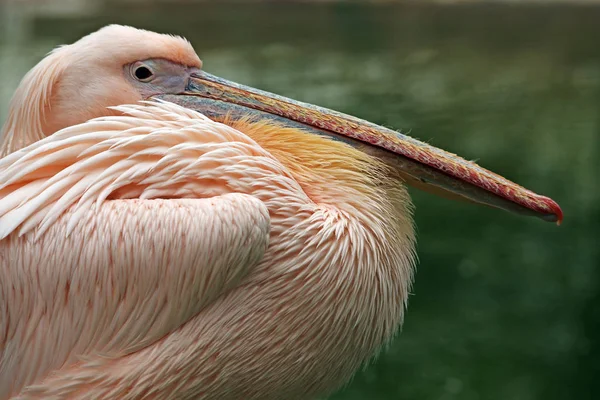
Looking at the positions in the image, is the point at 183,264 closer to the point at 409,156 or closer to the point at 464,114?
the point at 409,156

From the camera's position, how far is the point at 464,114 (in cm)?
857

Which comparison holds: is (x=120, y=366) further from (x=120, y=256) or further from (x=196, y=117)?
(x=196, y=117)

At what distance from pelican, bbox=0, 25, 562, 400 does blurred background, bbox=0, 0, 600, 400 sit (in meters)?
3.12

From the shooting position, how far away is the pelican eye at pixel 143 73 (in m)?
2.17

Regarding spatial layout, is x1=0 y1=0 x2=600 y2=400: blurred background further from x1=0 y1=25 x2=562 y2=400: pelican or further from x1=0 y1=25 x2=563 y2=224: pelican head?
x1=0 y1=25 x2=562 y2=400: pelican

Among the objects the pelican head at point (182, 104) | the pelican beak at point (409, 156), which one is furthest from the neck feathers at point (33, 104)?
the pelican beak at point (409, 156)

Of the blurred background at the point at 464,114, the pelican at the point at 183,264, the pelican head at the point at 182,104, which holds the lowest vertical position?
the blurred background at the point at 464,114

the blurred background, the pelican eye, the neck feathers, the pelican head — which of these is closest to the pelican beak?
the pelican head

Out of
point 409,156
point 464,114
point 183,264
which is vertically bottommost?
point 464,114

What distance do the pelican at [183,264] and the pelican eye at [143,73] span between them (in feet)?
0.66

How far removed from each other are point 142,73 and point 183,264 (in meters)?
0.66

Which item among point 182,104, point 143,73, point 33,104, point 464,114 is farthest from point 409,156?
point 464,114

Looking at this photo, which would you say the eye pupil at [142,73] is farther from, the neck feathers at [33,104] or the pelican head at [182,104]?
the neck feathers at [33,104]

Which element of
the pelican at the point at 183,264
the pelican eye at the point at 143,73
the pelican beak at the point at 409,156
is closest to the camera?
the pelican at the point at 183,264
